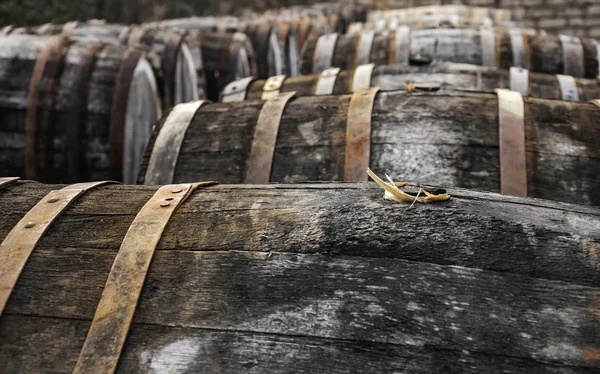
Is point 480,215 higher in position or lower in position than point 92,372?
higher

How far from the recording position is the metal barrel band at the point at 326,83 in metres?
3.37

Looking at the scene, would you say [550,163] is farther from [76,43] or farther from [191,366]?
[76,43]

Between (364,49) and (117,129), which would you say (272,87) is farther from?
(364,49)

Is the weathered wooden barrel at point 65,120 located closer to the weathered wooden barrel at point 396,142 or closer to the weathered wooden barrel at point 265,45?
the weathered wooden barrel at point 396,142

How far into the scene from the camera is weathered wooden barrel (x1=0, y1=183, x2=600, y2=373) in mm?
1237

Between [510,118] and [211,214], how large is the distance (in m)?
1.32

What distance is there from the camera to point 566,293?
4.25 ft

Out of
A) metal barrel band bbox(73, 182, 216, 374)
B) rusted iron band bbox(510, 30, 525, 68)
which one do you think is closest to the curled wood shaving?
metal barrel band bbox(73, 182, 216, 374)

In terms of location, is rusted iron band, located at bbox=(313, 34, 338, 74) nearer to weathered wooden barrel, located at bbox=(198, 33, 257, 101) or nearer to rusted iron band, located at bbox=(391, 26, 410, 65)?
rusted iron band, located at bbox=(391, 26, 410, 65)

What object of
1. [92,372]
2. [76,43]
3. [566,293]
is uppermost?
[76,43]

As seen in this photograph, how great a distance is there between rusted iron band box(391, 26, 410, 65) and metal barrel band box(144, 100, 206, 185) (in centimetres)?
200

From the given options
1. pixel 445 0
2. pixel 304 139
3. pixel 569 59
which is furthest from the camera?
pixel 445 0

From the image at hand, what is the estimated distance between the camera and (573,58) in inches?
165

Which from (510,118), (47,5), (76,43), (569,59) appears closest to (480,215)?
(510,118)
